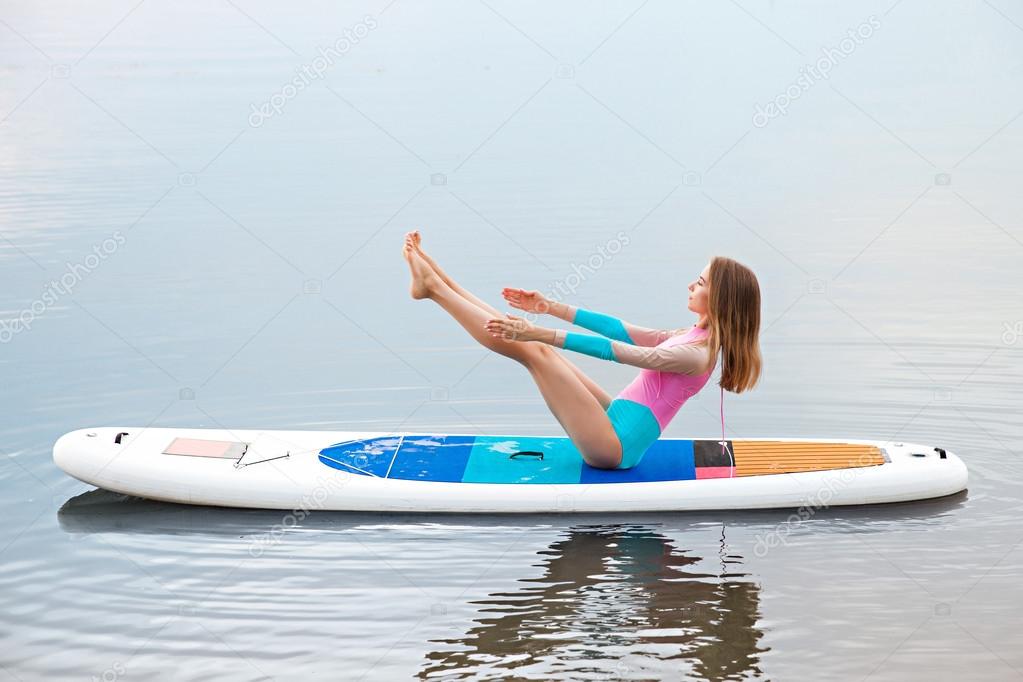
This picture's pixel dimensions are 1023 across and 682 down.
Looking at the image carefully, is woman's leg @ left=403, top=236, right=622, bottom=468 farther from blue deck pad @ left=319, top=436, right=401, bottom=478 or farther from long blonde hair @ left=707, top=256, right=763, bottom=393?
blue deck pad @ left=319, top=436, right=401, bottom=478

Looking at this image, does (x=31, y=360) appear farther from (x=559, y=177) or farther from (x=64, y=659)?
(x=559, y=177)

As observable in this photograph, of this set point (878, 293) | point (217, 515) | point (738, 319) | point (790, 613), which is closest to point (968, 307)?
point (878, 293)

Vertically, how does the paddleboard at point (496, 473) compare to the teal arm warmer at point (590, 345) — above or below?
below

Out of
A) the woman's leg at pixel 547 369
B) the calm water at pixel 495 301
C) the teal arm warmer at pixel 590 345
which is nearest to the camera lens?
the calm water at pixel 495 301

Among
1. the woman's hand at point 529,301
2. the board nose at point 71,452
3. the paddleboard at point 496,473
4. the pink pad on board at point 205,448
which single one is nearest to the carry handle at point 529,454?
the paddleboard at point 496,473

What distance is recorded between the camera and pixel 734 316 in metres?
5.96

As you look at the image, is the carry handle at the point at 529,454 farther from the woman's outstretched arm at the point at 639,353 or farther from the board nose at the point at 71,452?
the board nose at the point at 71,452

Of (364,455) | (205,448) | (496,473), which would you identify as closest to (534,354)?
(496,473)

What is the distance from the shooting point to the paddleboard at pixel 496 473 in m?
6.14

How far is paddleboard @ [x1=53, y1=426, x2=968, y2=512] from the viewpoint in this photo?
20.2 feet

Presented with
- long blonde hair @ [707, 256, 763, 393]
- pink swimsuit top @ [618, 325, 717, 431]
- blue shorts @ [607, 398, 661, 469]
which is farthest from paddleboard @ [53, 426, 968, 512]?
long blonde hair @ [707, 256, 763, 393]

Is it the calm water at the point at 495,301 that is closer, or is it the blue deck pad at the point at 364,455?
the calm water at the point at 495,301

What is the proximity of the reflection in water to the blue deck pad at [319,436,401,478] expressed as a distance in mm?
985

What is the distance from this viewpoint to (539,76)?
678 inches
